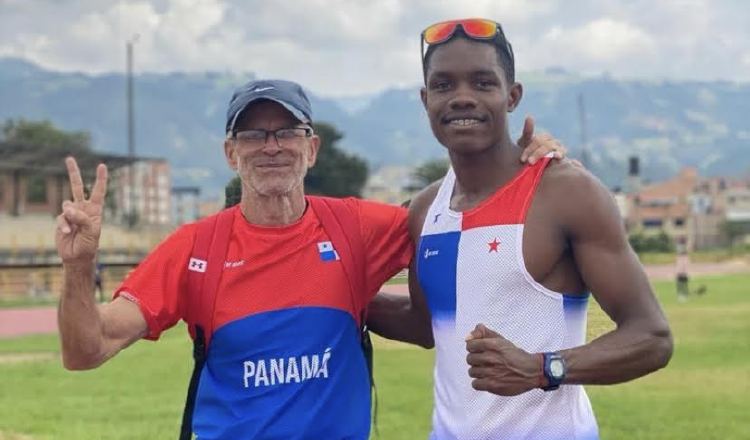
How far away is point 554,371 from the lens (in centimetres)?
346

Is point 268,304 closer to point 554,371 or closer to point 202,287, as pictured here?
point 202,287

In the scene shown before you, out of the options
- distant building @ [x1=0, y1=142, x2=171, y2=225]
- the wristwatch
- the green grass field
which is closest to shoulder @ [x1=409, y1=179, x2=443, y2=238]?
the wristwatch

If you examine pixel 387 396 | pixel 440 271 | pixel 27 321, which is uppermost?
pixel 440 271

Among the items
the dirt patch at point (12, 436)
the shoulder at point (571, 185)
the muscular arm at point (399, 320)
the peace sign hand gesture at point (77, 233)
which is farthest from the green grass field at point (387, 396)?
the peace sign hand gesture at point (77, 233)

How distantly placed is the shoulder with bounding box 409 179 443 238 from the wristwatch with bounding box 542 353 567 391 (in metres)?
1.01

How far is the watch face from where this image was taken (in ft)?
11.3

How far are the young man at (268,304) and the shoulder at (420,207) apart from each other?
25 cm

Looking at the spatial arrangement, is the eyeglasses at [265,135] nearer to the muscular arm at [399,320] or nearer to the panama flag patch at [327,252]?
the panama flag patch at [327,252]

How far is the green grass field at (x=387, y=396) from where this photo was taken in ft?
36.2

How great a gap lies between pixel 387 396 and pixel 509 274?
989 cm

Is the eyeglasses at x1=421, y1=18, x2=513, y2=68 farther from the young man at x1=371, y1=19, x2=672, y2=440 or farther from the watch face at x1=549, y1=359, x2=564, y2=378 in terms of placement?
the watch face at x1=549, y1=359, x2=564, y2=378

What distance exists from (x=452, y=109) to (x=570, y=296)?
81cm

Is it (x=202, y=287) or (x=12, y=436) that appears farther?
(x=12, y=436)

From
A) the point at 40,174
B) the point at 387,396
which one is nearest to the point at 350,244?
the point at 387,396
